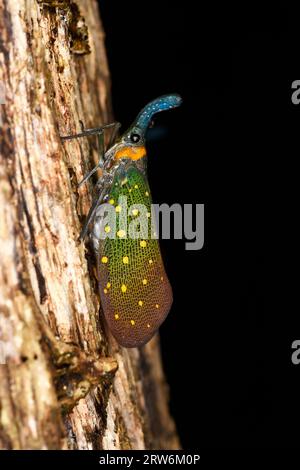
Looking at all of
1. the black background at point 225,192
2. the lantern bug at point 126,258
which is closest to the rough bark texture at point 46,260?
the lantern bug at point 126,258

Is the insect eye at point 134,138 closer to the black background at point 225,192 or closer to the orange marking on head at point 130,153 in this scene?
the orange marking on head at point 130,153

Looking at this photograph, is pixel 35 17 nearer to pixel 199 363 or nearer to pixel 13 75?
pixel 13 75

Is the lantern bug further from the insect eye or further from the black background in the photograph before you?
the black background

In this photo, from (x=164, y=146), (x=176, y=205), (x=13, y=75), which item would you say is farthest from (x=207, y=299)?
(x=13, y=75)

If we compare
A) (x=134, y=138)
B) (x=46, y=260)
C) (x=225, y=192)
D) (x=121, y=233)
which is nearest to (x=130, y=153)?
(x=134, y=138)

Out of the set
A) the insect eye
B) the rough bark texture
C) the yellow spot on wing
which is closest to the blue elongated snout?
the insect eye
